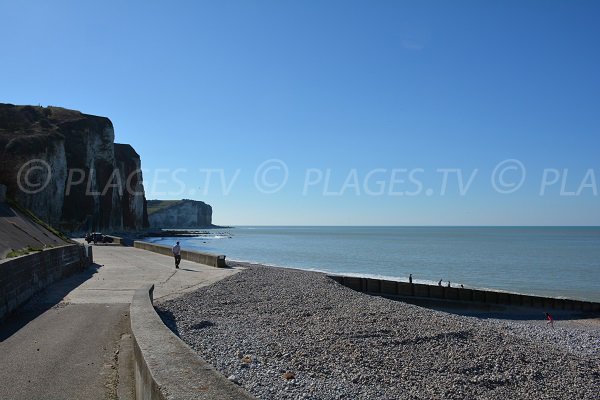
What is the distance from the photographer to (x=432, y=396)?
8.70m

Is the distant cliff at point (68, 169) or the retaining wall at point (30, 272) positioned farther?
the distant cliff at point (68, 169)

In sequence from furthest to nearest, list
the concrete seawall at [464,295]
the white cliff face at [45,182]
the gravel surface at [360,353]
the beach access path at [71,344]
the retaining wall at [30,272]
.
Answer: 1. the white cliff face at [45,182]
2. the concrete seawall at [464,295]
3. the retaining wall at [30,272]
4. the gravel surface at [360,353]
5. the beach access path at [71,344]

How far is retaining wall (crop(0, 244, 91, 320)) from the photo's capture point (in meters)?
10.9

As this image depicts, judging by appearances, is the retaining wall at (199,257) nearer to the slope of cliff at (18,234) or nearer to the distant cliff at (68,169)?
the slope of cliff at (18,234)

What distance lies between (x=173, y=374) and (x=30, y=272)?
10716 millimetres

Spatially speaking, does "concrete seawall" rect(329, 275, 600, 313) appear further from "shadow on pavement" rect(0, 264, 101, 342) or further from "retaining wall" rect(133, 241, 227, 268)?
"shadow on pavement" rect(0, 264, 101, 342)

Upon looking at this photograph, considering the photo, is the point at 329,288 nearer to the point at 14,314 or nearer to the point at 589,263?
the point at 14,314

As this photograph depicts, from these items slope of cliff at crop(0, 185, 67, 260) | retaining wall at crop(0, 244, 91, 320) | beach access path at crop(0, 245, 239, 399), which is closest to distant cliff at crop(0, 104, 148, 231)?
slope of cliff at crop(0, 185, 67, 260)

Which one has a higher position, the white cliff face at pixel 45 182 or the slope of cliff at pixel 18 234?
the white cliff face at pixel 45 182

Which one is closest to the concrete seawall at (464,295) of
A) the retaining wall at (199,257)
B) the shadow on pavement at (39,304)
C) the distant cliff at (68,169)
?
the retaining wall at (199,257)

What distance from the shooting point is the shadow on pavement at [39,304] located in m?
9.99

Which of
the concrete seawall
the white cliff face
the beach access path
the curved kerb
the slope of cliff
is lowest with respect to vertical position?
the concrete seawall

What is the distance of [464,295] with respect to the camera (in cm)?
2784

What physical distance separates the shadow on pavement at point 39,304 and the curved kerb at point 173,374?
186 inches
